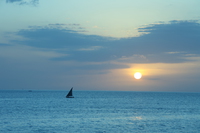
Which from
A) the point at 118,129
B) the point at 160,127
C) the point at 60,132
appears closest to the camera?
the point at 60,132

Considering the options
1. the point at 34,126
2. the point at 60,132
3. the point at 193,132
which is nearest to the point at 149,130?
the point at 193,132

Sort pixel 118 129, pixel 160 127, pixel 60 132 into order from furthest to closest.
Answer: pixel 160 127 < pixel 118 129 < pixel 60 132

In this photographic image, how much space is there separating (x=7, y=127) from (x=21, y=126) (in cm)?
242

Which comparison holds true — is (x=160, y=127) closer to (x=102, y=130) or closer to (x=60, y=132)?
(x=102, y=130)

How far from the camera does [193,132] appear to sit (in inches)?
1902

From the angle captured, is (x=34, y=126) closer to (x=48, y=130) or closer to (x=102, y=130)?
(x=48, y=130)

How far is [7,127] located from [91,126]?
14102 mm

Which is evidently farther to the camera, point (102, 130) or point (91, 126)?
point (91, 126)

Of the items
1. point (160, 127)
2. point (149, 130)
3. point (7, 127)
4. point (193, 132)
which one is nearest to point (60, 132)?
point (7, 127)

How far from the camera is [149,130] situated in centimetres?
4922

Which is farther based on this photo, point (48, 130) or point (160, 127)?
point (160, 127)

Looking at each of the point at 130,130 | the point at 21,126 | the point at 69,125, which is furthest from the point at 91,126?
the point at 21,126

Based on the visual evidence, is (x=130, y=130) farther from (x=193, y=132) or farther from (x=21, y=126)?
(x=21, y=126)

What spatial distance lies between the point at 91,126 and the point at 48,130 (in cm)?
808
